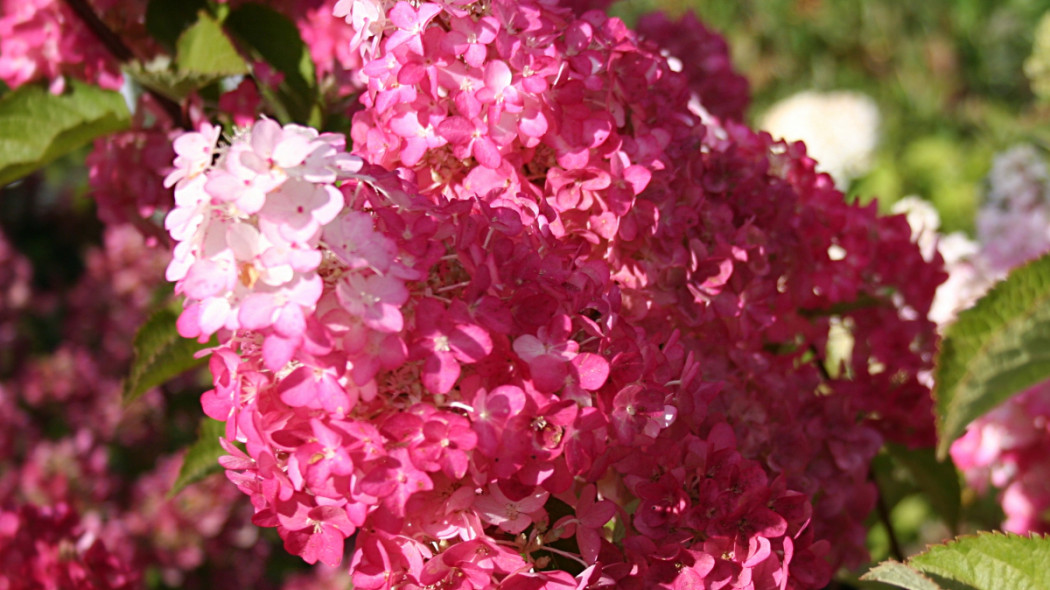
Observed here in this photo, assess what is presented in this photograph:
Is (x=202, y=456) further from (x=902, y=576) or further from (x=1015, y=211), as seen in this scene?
(x=1015, y=211)

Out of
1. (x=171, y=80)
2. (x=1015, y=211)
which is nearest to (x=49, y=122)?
(x=171, y=80)

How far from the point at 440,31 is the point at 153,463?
1875mm

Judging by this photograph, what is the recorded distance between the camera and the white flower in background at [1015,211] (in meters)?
1.60

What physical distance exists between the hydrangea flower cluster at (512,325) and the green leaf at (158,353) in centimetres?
27

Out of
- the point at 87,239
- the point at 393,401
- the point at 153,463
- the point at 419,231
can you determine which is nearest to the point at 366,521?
the point at 393,401

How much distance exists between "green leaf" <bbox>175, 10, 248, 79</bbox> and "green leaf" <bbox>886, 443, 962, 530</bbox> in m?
0.74

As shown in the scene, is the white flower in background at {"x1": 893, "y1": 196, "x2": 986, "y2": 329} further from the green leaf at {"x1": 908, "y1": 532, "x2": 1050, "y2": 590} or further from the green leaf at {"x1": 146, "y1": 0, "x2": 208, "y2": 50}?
the green leaf at {"x1": 146, "y1": 0, "x2": 208, "y2": 50}

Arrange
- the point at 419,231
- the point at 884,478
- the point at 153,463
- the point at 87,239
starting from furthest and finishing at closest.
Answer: the point at 87,239 → the point at 153,463 → the point at 884,478 → the point at 419,231

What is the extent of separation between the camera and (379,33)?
2.26 ft

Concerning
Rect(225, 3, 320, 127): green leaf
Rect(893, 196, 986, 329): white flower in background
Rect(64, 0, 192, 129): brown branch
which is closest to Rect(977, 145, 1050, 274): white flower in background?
Rect(893, 196, 986, 329): white flower in background

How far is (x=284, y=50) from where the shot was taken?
3.23 ft

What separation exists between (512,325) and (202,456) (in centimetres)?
51

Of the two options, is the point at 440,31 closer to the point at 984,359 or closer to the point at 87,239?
the point at 984,359

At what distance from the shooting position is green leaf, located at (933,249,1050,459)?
0.74 m
